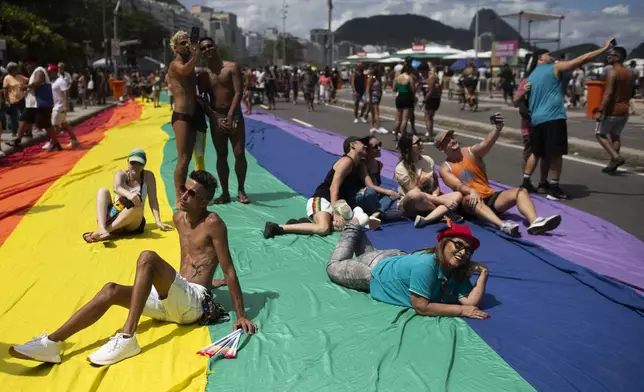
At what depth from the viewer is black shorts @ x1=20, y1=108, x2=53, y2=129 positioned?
1210cm

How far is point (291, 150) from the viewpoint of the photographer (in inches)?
450

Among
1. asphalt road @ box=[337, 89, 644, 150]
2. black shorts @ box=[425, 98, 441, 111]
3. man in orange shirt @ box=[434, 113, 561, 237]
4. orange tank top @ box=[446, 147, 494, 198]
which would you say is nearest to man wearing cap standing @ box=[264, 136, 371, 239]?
man in orange shirt @ box=[434, 113, 561, 237]

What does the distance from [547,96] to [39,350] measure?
6.67 meters

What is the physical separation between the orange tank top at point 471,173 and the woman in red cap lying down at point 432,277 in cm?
222

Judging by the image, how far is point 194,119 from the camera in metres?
6.93

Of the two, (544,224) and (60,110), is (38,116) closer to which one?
(60,110)

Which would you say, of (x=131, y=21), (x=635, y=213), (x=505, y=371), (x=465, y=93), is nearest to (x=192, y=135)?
(x=505, y=371)

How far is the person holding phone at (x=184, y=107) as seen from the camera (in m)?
6.59

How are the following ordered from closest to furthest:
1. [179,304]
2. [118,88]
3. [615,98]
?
1. [179,304]
2. [615,98]
3. [118,88]

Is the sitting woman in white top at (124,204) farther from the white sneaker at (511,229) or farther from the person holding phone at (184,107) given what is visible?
the white sneaker at (511,229)

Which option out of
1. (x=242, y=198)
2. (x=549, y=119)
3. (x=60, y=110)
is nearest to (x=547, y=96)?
(x=549, y=119)

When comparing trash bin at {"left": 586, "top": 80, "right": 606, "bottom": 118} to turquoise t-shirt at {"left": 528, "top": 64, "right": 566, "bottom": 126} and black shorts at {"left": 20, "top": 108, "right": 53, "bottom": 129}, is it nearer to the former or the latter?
turquoise t-shirt at {"left": 528, "top": 64, "right": 566, "bottom": 126}

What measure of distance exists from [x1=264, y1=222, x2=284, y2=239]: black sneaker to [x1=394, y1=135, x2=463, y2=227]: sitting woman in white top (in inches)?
55.8

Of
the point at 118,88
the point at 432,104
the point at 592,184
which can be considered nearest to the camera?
the point at 592,184
